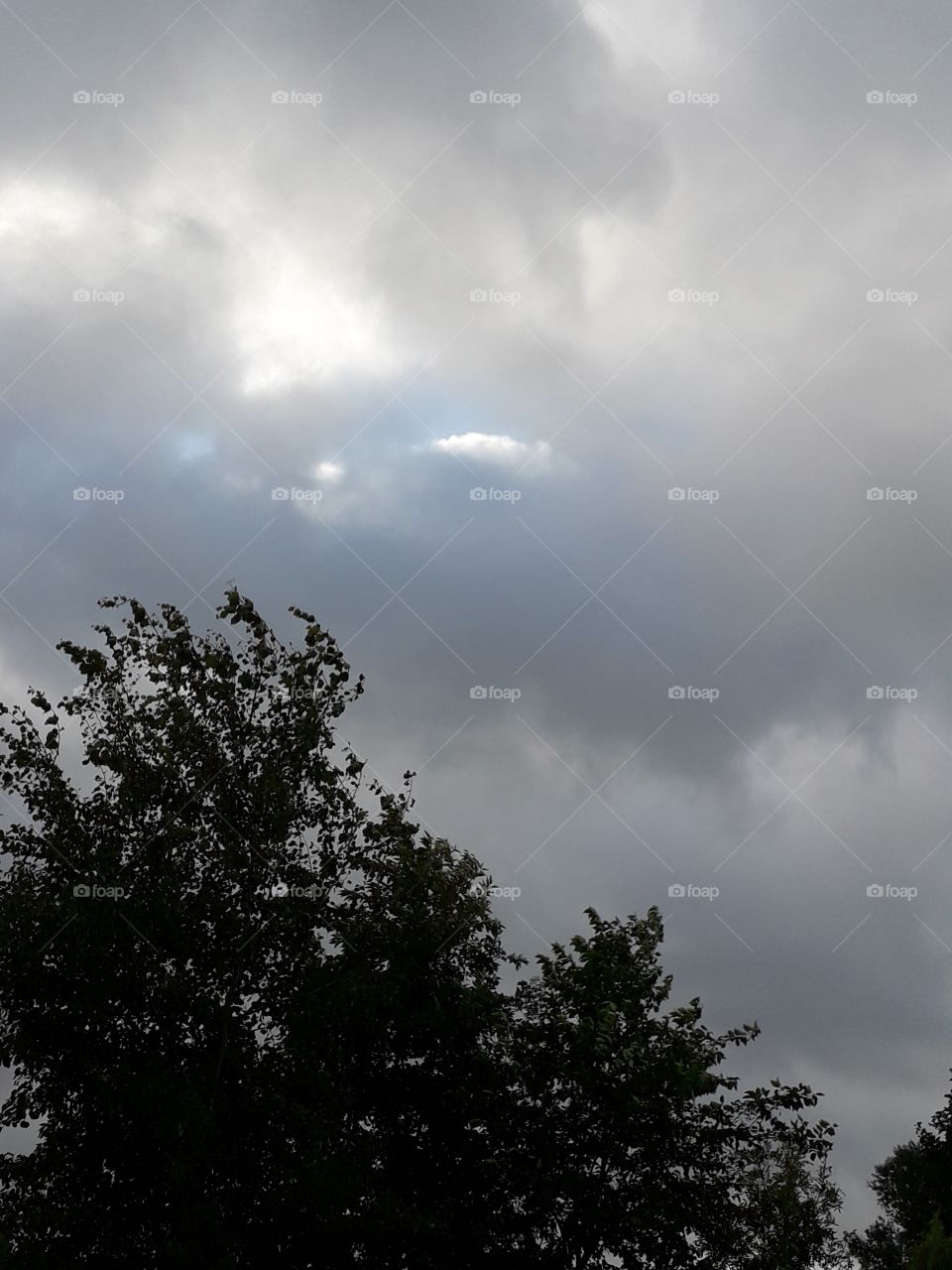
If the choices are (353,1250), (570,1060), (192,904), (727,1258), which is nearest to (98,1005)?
(192,904)

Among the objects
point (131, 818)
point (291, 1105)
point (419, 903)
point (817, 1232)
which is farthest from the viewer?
point (817, 1232)

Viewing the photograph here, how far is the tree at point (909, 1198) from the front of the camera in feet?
135

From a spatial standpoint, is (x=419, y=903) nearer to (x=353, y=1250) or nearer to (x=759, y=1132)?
(x=353, y=1250)

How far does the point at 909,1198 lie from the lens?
49562 millimetres

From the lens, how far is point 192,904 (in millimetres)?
19172

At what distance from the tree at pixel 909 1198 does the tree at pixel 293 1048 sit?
636 inches

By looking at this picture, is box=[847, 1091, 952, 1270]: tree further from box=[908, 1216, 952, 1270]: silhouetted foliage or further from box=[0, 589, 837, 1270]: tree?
box=[0, 589, 837, 1270]: tree

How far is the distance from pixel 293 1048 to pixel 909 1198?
4167 cm

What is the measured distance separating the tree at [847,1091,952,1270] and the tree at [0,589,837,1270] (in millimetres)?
16144

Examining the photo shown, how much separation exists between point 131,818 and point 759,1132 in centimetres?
1241

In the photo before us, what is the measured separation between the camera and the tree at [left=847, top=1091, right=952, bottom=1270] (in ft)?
135

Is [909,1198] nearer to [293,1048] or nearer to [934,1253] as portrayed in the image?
[934,1253]

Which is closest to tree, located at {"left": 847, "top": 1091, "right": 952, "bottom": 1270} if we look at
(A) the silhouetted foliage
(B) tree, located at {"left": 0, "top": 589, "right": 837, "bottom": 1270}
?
(A) the silhouetted foliage

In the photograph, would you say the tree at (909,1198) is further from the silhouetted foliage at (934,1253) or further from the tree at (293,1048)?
the tree at (293,1048)
